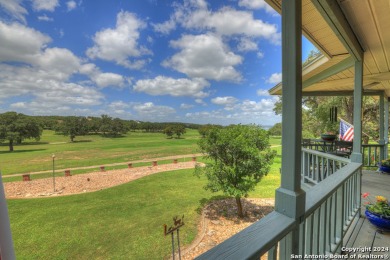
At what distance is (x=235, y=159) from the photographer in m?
7.03

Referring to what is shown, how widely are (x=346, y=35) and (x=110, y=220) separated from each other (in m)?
8.77

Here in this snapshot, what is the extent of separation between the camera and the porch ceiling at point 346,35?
1.61 metres

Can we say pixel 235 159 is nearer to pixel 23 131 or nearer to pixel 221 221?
pixel 221 221

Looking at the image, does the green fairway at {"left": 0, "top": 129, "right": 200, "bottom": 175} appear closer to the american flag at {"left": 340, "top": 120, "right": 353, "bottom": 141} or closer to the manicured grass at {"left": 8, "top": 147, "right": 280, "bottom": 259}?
the manicured grass at {"left": 8, "top": 147, "right": 280, "bottom": 259}

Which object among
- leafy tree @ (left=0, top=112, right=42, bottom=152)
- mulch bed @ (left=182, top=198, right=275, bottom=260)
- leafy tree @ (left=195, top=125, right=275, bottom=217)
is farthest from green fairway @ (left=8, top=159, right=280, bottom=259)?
leafy tree @ (left=0, top=112, right=42, bottom=152)

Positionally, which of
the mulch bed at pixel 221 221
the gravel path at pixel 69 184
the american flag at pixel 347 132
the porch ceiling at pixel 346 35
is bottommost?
the gravel path at pixel 69 184

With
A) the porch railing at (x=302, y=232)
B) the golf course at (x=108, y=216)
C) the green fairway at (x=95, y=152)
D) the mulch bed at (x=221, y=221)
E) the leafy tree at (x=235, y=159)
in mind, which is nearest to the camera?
the porch railing at (x=302, y=232)

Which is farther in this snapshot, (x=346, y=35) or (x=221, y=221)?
(x=221, y=221)

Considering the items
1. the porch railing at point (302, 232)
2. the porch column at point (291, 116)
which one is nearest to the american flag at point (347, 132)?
the porch railing at point (302, 232)

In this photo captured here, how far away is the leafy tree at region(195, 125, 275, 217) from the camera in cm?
675

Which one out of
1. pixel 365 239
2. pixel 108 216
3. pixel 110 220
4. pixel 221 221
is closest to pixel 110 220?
pixel 110 220

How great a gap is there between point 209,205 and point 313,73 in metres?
6.44

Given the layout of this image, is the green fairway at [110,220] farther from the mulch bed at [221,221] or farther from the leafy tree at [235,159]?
the leafy tree at [235,159]

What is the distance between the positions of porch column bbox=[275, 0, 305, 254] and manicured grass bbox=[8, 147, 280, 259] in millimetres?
5148
